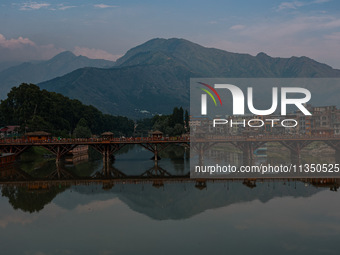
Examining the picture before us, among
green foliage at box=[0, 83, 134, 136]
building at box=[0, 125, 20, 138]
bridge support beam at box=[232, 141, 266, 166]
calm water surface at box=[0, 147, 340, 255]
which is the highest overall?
green foliage at box=[0, 83, 134, 136]

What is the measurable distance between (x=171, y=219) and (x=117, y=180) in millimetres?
22870

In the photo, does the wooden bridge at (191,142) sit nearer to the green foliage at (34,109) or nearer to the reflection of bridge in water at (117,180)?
the reflection of bridge in water at (117,180)

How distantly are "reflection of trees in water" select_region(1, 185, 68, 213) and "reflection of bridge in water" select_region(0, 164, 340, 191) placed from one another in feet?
4.55

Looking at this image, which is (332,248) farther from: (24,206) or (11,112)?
(11,112)

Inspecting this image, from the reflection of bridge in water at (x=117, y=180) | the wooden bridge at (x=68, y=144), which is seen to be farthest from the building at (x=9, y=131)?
the reflection of bridge in water at (x=117, y=180)

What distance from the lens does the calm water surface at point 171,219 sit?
1388 inches

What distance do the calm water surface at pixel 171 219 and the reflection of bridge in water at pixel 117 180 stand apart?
4.41ft

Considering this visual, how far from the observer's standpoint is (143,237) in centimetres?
3778

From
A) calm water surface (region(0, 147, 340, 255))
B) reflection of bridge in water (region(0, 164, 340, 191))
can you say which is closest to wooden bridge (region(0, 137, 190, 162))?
reflection of bridge in water (region(0, 164, 340, 191))

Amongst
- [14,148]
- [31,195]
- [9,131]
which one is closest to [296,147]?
[31,195]

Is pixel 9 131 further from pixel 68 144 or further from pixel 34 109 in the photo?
pixel 68 144

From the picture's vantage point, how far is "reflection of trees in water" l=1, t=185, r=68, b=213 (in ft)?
164

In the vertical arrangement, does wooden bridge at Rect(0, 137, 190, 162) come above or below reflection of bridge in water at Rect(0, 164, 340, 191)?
above

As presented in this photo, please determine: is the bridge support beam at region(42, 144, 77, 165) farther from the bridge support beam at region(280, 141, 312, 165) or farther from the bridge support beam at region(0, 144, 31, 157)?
the bridge support beam at region(280, 141, 312, 165)
